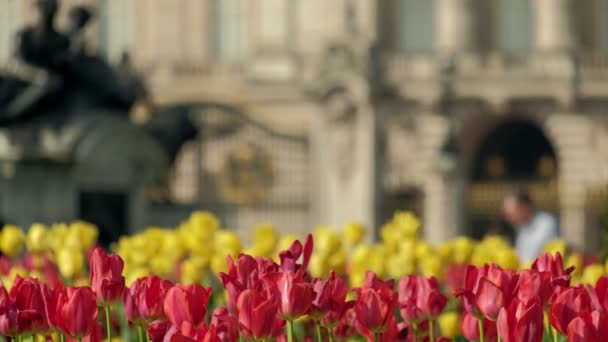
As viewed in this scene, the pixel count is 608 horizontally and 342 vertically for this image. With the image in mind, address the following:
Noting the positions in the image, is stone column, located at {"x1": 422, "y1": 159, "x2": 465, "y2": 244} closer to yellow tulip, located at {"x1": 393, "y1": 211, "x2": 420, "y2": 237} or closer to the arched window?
the arched window

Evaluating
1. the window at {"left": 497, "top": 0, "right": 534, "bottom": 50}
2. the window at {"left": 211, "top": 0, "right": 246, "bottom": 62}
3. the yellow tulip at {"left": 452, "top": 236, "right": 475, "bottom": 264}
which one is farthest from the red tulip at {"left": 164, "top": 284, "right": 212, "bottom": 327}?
the window at {"left": 211, "top": 0, "right": 246, "bottom": 62}

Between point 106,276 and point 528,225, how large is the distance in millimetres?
7536

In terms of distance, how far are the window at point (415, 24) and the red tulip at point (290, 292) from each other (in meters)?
36.2

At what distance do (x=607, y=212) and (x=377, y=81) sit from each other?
2368 centimetres

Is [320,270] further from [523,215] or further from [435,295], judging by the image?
[523,215]

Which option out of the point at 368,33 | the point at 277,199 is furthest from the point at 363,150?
the point at 368,33

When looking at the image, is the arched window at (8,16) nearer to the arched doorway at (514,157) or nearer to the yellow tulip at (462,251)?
the arched doorway at (514,157)

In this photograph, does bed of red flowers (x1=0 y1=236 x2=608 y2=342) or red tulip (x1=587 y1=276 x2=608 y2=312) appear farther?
red tulip (x1=587 y1=276 x2=608 y2=312)

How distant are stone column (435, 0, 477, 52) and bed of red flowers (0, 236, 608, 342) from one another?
116 ft

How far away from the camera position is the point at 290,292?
355 centimetres

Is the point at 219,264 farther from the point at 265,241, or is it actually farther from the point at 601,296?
the point at 601,296

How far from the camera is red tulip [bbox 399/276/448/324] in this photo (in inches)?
169

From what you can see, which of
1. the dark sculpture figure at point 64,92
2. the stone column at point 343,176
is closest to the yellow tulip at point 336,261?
the dark sculpture figure at point 64,92

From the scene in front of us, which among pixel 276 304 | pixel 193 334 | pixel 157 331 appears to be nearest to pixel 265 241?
pixel 157 331
